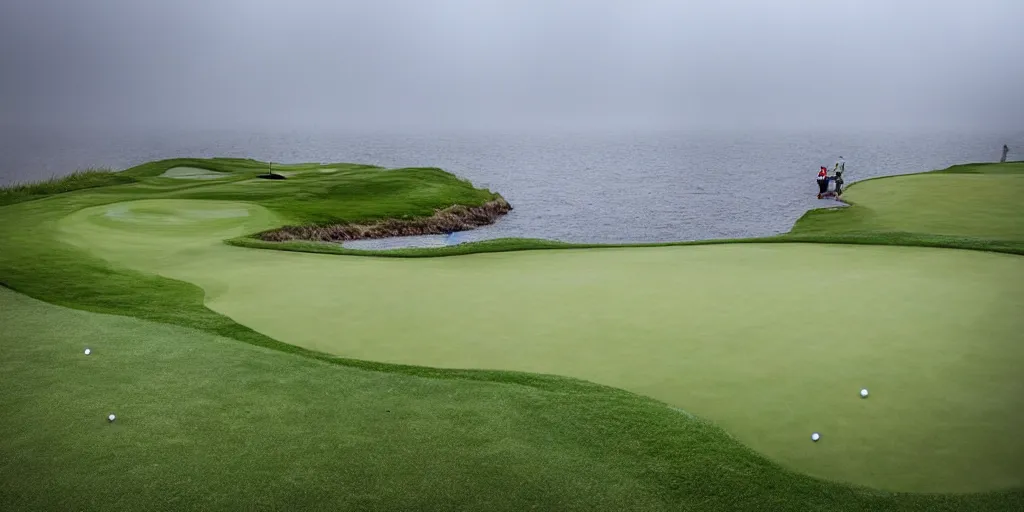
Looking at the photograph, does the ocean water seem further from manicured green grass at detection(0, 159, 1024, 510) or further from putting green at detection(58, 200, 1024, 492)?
manicured green grass at detection(0, 159, 1024, 510)

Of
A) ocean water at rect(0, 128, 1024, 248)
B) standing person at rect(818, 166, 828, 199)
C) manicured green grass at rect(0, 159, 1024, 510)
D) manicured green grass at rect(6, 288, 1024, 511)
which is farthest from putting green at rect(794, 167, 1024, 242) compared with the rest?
manicured green grass at rect(6, 288, 1024, 511)

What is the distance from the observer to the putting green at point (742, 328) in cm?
558

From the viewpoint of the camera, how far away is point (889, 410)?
596 cm

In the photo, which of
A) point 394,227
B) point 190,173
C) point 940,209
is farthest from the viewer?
point 190,173

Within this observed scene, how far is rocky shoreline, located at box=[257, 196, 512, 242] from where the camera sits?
2172cm

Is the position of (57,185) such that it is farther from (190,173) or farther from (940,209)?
(940,209)

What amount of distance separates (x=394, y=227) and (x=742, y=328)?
1994cm

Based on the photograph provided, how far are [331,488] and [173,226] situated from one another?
15.0 meters

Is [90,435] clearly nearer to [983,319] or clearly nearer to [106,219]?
[983,319]

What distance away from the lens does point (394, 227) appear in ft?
87.6

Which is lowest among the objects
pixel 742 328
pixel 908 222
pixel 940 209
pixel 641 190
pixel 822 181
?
pixel 742 328

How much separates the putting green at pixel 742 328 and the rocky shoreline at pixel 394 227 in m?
8.27

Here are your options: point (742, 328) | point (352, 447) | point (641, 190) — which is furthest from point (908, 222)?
point (641, 190)

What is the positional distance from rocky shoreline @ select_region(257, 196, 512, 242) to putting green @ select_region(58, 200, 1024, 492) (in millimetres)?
8269
